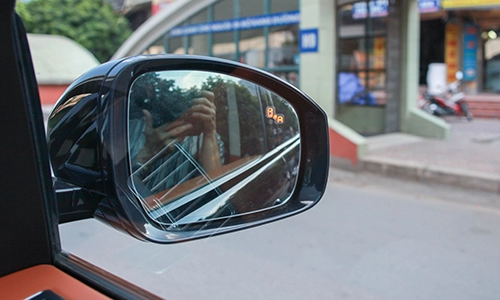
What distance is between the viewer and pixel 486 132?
1084cm

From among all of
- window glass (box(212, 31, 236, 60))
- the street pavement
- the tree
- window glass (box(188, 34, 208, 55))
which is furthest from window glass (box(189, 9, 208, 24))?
the tree

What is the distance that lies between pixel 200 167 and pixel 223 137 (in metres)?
0.11

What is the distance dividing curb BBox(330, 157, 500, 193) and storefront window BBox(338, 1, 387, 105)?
3.05 metres

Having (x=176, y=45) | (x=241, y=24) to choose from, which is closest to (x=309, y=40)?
(x=241, y=24)

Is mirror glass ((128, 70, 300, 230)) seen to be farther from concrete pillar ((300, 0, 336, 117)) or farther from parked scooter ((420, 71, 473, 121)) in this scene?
parked scooter ((420, 71, 473, 121))

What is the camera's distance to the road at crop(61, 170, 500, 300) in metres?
3.20

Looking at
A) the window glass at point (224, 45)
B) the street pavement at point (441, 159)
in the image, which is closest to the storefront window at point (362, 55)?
the street pavement at point (441, 159)

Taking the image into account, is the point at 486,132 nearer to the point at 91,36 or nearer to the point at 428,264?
the point at 428,264

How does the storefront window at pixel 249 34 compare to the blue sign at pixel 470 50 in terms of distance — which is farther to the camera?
the blue sign at pixel 470 50

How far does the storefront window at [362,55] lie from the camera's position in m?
10.2

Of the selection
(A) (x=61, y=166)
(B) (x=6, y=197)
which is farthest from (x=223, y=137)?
(B) (x=6, y=197)

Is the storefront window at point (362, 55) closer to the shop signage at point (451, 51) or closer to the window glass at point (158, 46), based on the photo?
the window glass at point (158, 46)

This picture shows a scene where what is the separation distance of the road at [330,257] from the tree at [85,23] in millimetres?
16651

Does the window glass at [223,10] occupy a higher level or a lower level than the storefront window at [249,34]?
higher
